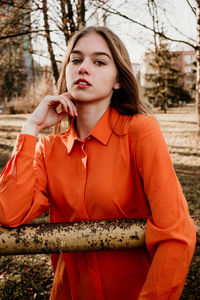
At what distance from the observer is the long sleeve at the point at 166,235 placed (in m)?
1.24

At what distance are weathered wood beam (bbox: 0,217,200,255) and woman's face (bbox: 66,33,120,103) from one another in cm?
75

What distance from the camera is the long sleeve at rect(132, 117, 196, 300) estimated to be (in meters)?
1.24

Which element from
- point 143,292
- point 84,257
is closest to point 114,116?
point 84,257

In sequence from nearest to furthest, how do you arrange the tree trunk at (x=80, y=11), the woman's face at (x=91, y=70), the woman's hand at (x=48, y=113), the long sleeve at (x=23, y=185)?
the long sleeve at (x=23, y=185) < the woman's face at (x=91, y=70) < the woman's hand at (x=48, y=113) < the tree trunk at (x=80, y=11)

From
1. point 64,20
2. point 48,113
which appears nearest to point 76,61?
point 48,113

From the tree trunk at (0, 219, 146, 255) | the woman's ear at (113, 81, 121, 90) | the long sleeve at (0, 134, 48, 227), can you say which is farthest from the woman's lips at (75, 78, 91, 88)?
the tree trunk at (0, 219, 146, 255)

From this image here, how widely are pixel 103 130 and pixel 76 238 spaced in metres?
0.62

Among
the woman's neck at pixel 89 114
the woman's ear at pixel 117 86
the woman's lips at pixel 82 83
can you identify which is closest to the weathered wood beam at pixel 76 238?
the woman's neck at pixel 89 114

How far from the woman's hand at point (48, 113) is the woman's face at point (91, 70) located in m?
0.11

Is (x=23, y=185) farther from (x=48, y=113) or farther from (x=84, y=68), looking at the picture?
(x=84, y=68)

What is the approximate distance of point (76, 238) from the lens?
4.07 feet

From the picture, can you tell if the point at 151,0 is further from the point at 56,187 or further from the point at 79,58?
the point at 56,187

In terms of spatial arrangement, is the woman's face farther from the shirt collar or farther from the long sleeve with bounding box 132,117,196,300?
the long sleeve with bounding box 132,117,196,300

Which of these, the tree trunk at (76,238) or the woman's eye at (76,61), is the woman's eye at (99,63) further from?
the tree trunk at (76,238)
